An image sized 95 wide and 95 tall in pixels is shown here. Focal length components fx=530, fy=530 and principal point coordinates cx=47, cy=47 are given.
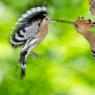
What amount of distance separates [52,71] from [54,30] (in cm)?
15

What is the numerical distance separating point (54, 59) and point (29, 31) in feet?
0.46

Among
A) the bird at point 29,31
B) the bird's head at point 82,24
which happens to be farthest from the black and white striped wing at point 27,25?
the bird's head at point 82,24

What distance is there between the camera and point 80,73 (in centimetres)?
199

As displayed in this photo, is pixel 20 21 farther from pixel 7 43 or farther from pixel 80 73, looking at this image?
pixel 80 73

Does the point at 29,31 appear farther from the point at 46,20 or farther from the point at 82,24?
the point at 82,24

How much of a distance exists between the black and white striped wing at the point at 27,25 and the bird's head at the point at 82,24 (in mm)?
129

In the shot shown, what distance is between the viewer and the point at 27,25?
1.95m

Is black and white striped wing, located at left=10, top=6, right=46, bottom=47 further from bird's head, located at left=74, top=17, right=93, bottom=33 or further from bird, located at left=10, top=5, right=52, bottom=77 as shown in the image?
bird's head, located at left=74, top=17, right=93, bottom=33

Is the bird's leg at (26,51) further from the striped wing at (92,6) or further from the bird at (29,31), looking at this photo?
the striped wing at (92,6)

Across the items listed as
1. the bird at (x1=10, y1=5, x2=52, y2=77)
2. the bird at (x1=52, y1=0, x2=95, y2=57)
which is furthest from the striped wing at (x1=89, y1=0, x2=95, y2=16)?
the bird at (x1=10, y1=5, x2=52, y2=77)

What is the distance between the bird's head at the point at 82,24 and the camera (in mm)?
1987

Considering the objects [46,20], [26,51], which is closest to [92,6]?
[46,20]

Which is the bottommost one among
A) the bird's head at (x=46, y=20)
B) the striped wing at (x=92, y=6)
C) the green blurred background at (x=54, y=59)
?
the green blurred background at (x=54, y=59)

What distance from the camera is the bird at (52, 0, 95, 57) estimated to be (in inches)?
78.2
